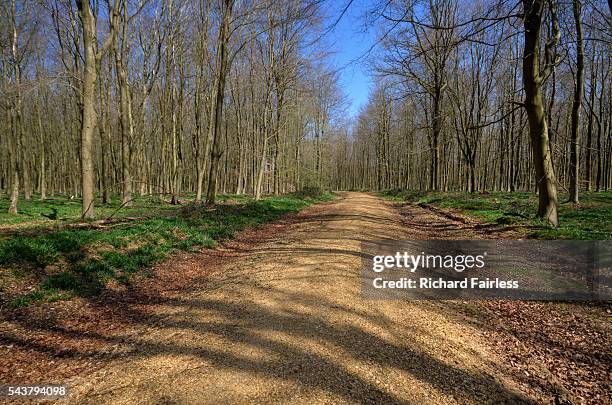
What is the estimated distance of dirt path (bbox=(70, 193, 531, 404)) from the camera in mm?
2682

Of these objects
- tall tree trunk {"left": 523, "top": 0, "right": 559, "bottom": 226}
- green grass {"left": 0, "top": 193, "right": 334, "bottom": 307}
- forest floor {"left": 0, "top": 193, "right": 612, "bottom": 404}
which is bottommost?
forest floor {"left": 0, "top": 193, "right": 612, "bottom": 404}

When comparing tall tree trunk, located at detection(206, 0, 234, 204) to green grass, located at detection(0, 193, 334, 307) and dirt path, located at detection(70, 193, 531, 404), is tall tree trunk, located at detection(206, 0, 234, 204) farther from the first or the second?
dirt path, located at detection(70, 193, 531, 404)

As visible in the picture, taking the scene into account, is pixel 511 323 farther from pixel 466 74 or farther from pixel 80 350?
pixel 466 74

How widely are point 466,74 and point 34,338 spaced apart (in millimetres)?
32406

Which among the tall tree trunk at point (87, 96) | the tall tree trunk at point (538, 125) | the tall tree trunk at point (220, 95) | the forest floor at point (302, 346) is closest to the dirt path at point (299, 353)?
the forest floor at point (302, 346)

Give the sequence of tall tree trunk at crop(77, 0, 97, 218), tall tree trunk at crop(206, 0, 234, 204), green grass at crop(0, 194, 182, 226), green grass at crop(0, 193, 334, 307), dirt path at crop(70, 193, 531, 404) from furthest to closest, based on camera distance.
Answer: tall tree trunk at crop(206, 0, 234, 204) → green grass at crop(0, 194, 182, 226) → tall tree trunk at crop(77, 0, 97, 218) → green grass at crop(0, 193, 334, 307) → dirt path at crop(70, 193, 531, 404)

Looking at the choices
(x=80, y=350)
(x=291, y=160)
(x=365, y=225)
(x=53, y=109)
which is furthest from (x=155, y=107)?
(x=80, y=350)

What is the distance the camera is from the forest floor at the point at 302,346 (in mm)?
2738

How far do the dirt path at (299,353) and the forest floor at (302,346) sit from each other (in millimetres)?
14

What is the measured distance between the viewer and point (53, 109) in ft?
116

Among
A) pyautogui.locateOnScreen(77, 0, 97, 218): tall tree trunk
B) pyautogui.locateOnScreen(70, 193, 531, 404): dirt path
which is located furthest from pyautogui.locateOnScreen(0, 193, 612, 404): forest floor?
pyautogui.locateOnScreen(77, 0, 97, 218): tall tree trunk

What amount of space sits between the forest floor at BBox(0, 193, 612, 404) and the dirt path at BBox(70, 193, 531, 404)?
0.01 meters

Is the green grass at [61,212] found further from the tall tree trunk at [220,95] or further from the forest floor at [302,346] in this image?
the forest floor at [302,346]

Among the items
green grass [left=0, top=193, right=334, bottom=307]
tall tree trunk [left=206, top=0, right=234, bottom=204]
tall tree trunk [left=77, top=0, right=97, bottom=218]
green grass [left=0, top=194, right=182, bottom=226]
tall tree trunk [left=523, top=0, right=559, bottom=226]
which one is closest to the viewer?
green grass [left=0, top=193, right=334, bottom=307]
